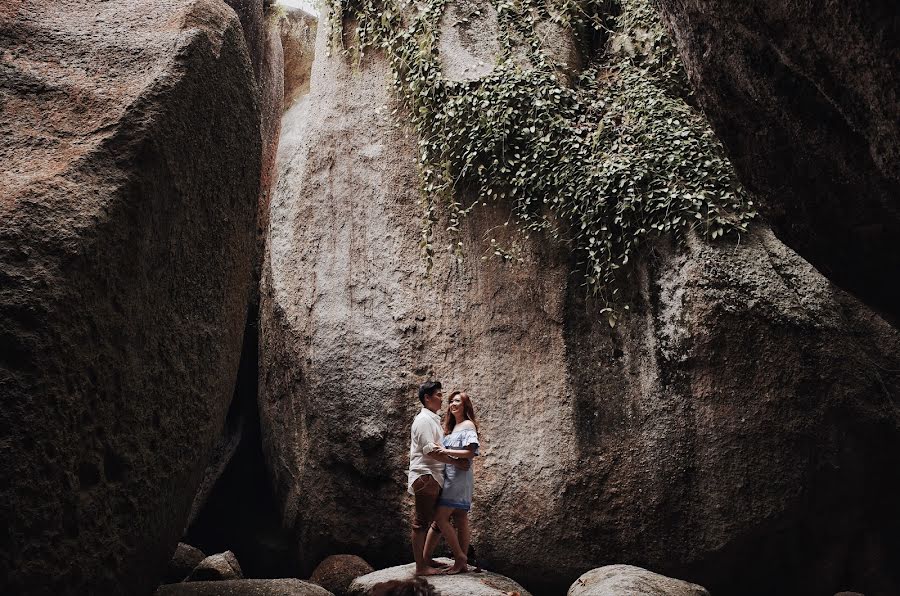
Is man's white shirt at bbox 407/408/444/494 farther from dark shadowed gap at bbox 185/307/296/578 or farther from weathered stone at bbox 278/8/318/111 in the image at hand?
weathered stone at bbox 278/8/318/111

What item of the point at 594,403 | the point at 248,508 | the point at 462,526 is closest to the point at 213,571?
the point at 462,526

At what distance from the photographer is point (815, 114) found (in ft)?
11.7

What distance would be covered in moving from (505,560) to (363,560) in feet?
4.48

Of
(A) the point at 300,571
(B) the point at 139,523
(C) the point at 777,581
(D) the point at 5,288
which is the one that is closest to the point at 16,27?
(D) the point at 5,288

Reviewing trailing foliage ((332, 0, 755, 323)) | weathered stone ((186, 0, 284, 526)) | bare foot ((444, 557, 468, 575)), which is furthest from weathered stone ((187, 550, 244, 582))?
trailing foliage ((332, 0, 755, 323))

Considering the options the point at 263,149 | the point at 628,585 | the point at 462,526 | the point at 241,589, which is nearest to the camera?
the point at 241,589

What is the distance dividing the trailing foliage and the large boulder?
28 centimetres

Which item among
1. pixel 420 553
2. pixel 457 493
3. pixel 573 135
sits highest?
pixel 573 135

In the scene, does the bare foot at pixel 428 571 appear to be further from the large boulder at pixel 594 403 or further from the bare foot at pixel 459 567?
the large boulder at pixel 594 403

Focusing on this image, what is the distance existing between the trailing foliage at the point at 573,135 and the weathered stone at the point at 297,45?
12.1ft

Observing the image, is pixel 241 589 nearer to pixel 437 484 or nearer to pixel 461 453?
pixel 437 484

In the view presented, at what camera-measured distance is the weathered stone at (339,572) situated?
21.4ft

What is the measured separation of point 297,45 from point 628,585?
10305 mm

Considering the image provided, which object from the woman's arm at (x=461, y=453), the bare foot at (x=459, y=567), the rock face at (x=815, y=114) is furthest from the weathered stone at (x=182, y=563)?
the rock face at (x=815, y=114)
